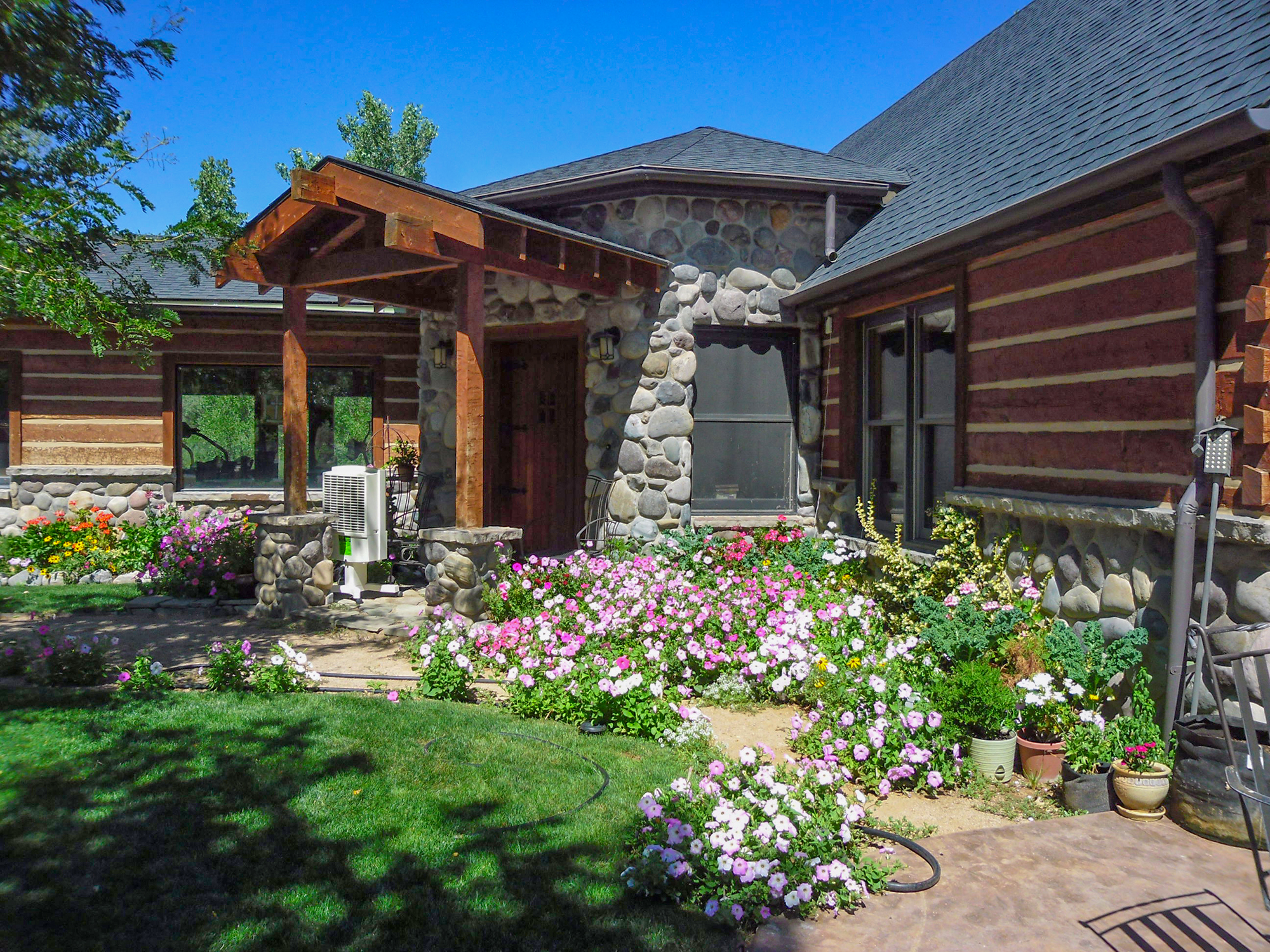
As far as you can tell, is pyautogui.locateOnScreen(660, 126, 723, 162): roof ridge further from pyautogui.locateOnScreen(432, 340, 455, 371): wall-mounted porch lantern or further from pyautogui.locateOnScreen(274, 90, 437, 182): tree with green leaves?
pyautogui.locateOnScreen(274, 90, 437, 182): tree with green leaves

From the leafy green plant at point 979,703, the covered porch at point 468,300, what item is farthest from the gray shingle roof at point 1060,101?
the leafy green plant at point 979,703

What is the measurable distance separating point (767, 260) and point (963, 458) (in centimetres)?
282

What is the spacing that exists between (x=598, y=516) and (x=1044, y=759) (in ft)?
14.6

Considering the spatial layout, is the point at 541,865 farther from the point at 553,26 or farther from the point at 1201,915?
the point at 553,26

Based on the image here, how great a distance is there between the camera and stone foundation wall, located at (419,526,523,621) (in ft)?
20.1

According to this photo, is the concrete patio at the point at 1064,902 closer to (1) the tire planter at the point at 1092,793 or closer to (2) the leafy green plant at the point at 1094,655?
(1) the tire planter at the point at 1092,793

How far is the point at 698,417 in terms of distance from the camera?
7.93 meters

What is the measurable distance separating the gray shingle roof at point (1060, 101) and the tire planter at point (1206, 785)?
2549mm

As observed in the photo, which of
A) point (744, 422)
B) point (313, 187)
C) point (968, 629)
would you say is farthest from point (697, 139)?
point (968, 629)

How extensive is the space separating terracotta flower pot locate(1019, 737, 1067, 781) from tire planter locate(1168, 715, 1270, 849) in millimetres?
508

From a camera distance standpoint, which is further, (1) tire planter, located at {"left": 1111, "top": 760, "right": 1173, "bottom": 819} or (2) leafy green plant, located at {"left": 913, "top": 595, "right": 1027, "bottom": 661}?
(2) leafy green plant, located at {"left": 913, "top": 595, "right": 1027, "bottom": 661}

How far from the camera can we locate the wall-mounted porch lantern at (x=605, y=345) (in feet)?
25.5

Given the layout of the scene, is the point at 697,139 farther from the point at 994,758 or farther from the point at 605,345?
the point at 994,758

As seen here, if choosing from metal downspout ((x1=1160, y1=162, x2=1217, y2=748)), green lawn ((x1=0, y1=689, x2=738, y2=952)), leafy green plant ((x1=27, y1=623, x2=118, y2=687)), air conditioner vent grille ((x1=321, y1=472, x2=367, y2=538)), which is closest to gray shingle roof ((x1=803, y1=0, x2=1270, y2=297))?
metal downspout ((x1=1160, y1=162, x2=1217, y2=748))
